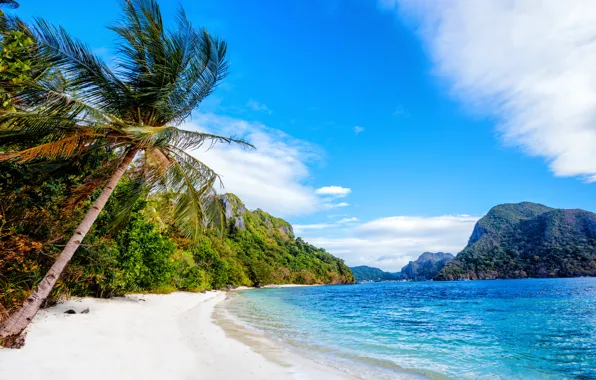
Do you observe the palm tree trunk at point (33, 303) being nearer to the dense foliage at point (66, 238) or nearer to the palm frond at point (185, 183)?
the dense foliage at point (66, 238)

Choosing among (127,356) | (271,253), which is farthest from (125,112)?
(271,253)

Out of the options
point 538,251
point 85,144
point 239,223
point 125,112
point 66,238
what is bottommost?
point 66,238

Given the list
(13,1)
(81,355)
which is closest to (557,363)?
(81,355)

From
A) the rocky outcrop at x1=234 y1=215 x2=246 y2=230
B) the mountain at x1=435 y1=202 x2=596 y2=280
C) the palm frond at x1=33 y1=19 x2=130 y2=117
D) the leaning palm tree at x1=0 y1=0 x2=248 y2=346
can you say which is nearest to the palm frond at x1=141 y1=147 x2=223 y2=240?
the leaning palm tree at x1=0 y1=0 x2=248 y2=346

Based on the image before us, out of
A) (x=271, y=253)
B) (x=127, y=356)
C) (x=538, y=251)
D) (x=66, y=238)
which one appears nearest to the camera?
(x=127, y=356)

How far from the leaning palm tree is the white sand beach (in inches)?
28.3

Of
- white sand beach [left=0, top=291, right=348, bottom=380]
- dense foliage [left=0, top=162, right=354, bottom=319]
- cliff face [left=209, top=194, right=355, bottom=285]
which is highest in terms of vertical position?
cliff face [left=209, top=194, right=355, bottom=285]

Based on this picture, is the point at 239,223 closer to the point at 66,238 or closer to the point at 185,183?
the point at 66,238

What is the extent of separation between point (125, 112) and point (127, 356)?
17.5 ft

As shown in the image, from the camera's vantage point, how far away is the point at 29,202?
682 cm

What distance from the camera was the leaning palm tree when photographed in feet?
18.0

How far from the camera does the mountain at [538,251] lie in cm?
8856

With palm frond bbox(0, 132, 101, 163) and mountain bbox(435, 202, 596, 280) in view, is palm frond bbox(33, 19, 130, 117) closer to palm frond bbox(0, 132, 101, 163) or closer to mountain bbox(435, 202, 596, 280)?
palm frond bbox(0, 132, 101, 163)

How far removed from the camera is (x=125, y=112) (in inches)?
282
